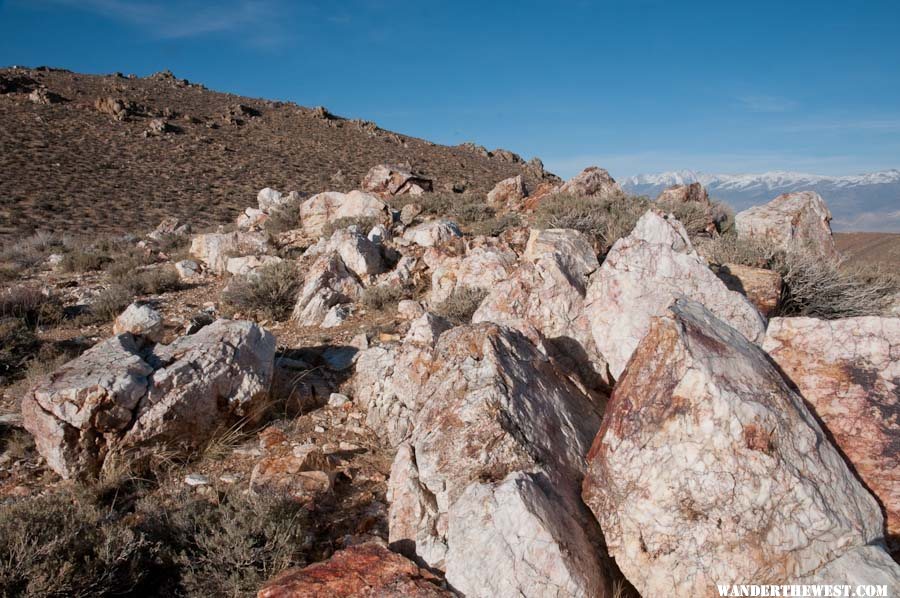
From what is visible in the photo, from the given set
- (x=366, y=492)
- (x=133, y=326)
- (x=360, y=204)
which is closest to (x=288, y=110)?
(x=360, y=204)

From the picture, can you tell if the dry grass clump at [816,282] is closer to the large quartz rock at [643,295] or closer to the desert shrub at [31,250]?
the large quartz rock at [643,295]

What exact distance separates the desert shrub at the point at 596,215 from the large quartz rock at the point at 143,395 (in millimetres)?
4730

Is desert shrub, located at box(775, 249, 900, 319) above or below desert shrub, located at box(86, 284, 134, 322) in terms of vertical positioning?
below

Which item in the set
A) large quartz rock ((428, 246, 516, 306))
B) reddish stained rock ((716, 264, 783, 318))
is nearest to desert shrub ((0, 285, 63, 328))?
large quartz rock ((428, 246, 516, 306))

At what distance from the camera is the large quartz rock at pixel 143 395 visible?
11.8 feet

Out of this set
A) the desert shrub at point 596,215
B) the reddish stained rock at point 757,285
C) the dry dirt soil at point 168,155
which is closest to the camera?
the reddish stained rock at point 757,285

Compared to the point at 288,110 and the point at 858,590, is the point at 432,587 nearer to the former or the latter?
the point at 858,590

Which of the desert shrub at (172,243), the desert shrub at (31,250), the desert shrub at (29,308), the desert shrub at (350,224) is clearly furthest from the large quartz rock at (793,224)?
the desert shrub at (31,250)

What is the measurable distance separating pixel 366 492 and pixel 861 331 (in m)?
3.47

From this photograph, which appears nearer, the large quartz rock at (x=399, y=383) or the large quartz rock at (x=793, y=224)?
the large quartz rock at (x=399, y=383)

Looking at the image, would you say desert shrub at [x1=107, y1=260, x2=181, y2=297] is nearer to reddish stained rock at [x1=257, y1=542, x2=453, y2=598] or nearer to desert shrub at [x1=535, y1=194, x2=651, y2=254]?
desert shrub at [x1=535, y1=194, x2=651, y2=254]

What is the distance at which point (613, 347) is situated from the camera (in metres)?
3.63

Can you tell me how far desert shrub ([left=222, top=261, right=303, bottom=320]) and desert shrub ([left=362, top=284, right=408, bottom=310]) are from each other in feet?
4.09

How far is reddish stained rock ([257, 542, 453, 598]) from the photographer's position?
2178 mm
